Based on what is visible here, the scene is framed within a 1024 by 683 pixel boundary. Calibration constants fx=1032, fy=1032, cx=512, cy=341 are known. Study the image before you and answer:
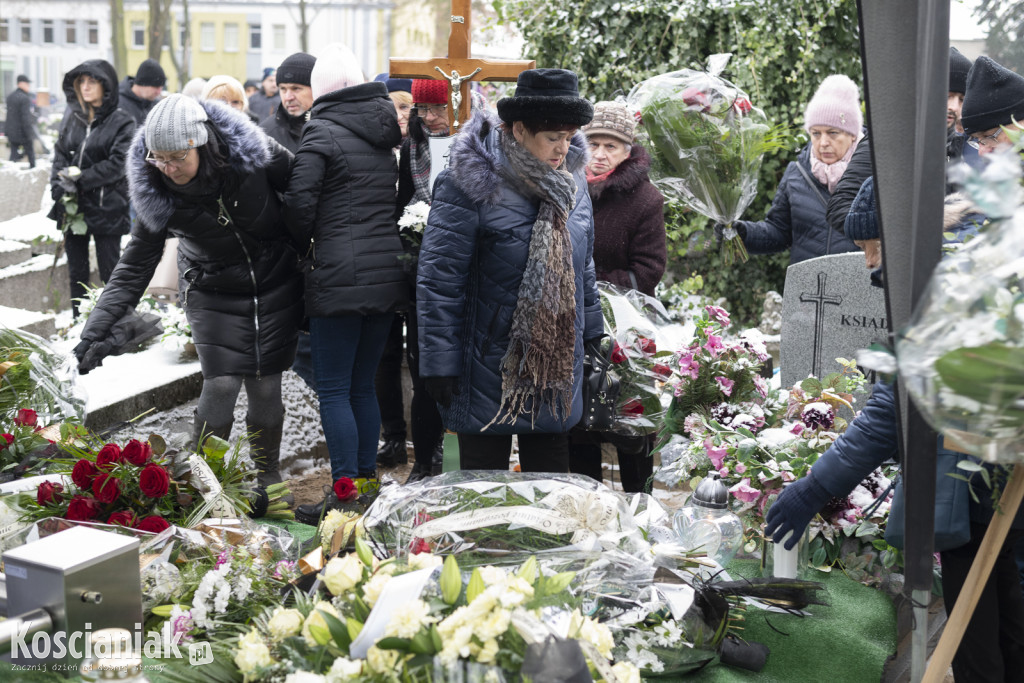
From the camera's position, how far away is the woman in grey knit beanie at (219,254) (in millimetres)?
3867

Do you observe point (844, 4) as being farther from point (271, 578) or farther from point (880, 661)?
point (271, 578)

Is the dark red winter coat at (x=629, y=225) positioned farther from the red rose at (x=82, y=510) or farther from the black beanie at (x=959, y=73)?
the red rose at (x=82, y=510)

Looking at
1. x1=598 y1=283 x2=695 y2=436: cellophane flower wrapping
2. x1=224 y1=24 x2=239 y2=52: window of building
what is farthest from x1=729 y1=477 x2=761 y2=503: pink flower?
x1=224 y1=24 x2=239 y2=52: window of building

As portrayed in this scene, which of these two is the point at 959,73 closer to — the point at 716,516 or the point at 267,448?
the point at 716,516

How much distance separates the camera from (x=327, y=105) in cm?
427

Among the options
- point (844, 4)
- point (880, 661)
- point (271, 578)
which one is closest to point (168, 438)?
point (271, 578)

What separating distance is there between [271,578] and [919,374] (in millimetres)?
1461

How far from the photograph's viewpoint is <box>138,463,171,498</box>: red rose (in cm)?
274

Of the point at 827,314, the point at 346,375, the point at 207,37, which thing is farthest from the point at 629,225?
the point at 207,37

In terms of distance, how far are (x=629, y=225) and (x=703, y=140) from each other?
58 centimetres

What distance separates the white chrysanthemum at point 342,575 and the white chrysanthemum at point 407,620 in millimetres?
199

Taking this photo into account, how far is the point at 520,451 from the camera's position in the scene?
3.63 meters

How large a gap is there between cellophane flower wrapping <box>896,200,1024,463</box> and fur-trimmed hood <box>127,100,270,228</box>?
2.90m

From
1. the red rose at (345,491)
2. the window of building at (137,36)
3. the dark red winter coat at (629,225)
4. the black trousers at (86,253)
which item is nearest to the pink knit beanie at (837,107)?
the dark red winter coat at (629,225)
